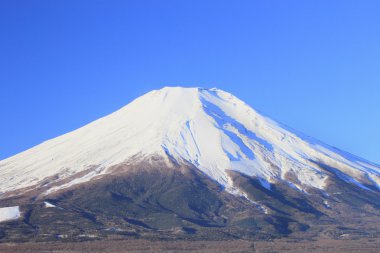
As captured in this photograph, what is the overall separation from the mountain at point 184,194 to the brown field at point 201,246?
244 inches

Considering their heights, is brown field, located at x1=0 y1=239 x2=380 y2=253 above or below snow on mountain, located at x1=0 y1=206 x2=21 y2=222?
below

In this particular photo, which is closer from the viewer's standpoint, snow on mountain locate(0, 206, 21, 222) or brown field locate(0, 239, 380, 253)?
brown field locate(0, 239, 380, 253)

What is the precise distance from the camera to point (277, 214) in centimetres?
15262

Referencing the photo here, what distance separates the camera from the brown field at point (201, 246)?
11244cm

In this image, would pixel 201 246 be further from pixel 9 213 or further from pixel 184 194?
pixel 9 213

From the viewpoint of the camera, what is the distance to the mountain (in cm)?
13612

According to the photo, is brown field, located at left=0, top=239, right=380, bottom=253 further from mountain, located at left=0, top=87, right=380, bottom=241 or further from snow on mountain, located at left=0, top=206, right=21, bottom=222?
snow on mountain, located at left=0, top=206, right=21, bottom=222

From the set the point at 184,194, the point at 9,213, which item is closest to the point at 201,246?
the point at 184,194

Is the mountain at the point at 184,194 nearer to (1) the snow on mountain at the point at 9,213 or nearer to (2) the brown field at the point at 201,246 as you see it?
(1) the snow on mountain at the point at 9,213

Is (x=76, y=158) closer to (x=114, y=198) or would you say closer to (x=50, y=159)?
(x=50, y=159)

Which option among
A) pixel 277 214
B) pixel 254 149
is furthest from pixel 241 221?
pixel 254 149

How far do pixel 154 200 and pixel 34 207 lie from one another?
27.8 metres

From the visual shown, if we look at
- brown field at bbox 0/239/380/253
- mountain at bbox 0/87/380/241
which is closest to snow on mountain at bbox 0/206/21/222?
mountain at bbox 0/87/380/241

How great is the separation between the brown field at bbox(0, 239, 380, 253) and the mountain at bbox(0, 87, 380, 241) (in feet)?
20.3
